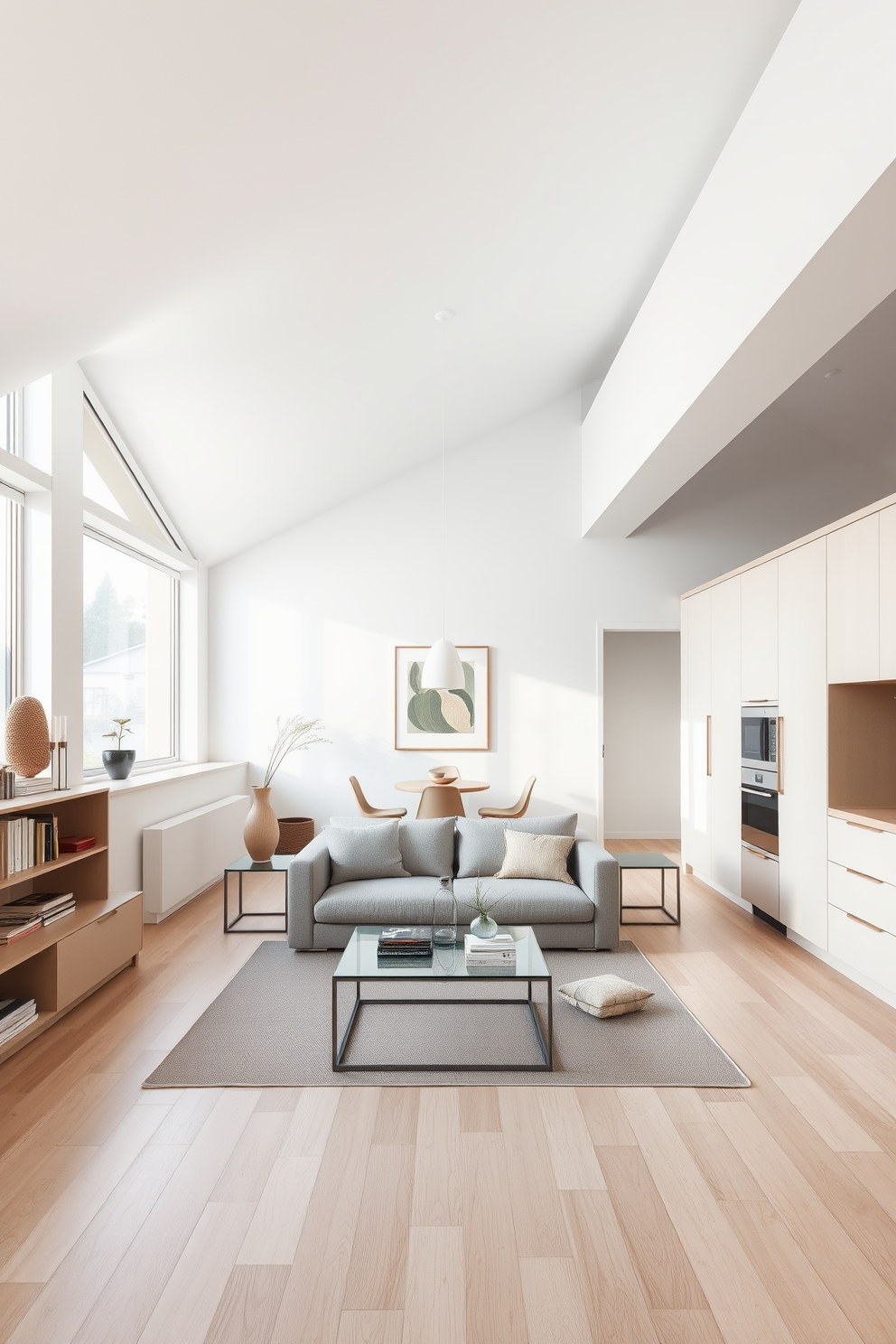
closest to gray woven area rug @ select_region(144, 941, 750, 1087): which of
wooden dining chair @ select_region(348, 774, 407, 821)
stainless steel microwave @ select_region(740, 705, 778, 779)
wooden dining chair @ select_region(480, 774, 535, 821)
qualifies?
stainless steel microwave @ select_region(740, 705, 778, 779)

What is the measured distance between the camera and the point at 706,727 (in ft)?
20.3

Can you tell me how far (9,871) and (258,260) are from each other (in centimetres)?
280

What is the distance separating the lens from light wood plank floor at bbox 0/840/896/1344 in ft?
6.11

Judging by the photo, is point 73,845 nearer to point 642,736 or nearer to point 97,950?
point 97,950

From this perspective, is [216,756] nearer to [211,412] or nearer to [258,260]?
[211,412]

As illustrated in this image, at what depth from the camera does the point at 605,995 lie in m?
3.64

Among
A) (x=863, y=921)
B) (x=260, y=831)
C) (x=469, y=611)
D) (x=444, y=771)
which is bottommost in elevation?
(x=863, y=921)

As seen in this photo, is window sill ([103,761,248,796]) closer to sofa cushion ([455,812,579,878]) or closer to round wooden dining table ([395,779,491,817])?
round wooden dining table ([395,779,491,817])

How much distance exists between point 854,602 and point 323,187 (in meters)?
3.05

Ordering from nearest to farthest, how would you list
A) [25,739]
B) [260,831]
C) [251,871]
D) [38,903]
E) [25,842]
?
[25,842] → [38,903] → [25,739] → [251,871] → [260,831]

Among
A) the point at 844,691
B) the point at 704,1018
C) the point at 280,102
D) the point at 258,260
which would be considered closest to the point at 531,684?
the point at 844,691

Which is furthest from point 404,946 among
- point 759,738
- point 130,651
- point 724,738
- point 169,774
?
point 130,651

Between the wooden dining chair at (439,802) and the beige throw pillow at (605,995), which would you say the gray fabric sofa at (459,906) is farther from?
the wooden dining chair at (439,802)

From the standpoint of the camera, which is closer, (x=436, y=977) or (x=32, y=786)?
(x=436, y=977)
